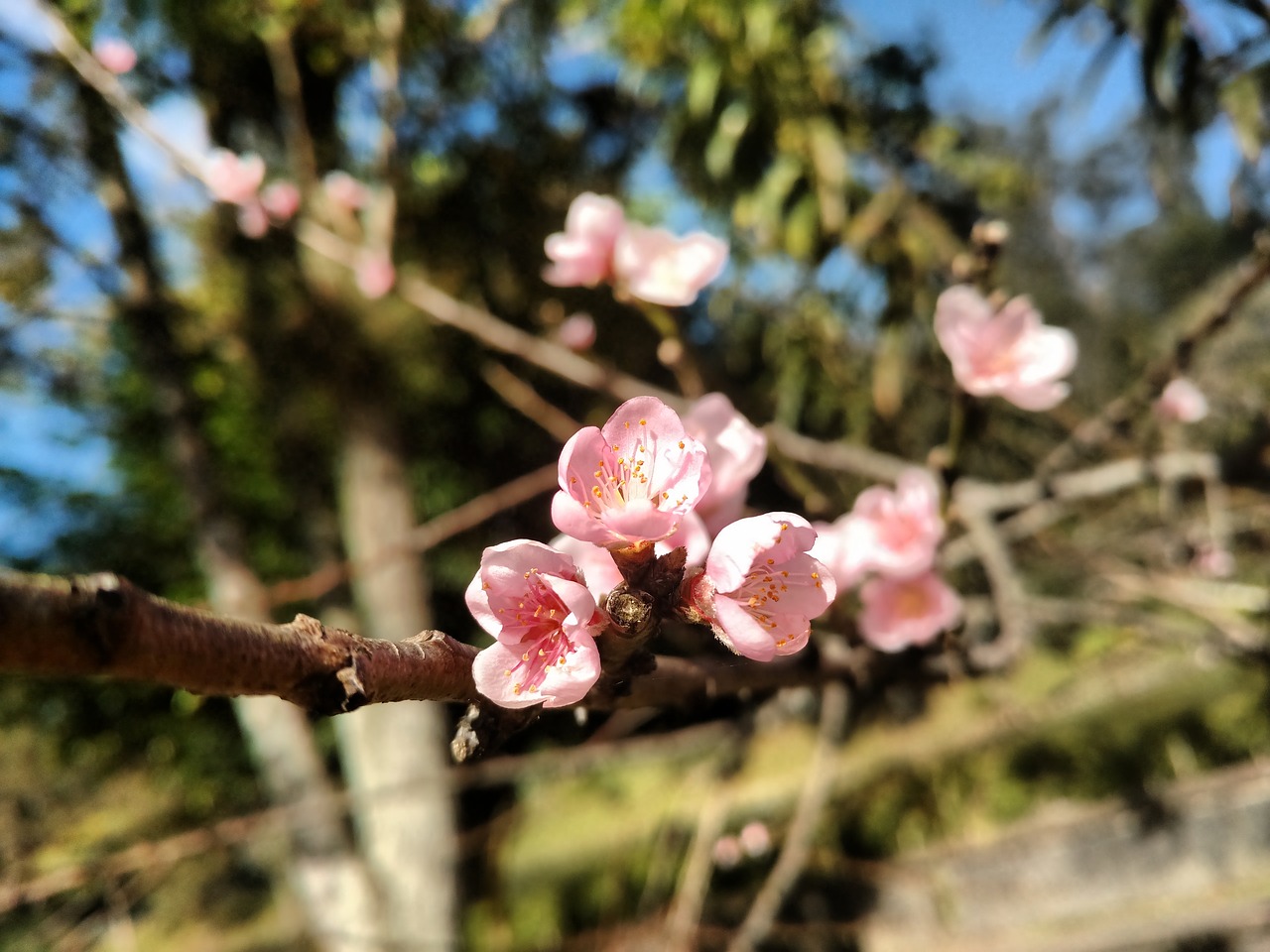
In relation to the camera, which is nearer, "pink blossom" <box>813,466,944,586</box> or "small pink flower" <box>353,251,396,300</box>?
"pink blossom" <box>813,466,944,586</box>

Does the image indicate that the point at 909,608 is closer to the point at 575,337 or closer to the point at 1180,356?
A: the point at 1180,356

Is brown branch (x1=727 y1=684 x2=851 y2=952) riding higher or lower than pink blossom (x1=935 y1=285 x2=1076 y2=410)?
lower

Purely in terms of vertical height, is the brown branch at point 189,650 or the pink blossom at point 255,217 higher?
the pink blossom at point 255,217

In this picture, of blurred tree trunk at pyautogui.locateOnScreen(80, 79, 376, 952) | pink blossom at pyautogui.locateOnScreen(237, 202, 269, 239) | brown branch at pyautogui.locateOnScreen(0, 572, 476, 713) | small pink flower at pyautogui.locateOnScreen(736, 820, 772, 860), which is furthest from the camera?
small pink flower at pyautogui.locateOnScreen(736, 820, 772, 860)

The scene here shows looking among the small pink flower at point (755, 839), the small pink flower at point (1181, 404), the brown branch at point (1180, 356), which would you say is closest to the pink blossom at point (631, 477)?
the brown branch at point (1180, 356)

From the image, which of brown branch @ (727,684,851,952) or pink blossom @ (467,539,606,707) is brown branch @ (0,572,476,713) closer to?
pink blossom @ (467,539,606,707)

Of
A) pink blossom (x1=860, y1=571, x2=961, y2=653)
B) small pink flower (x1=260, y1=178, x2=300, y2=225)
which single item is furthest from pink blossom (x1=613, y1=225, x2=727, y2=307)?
small pink flower (x1=260, y1=178, x2=300, y2=225)

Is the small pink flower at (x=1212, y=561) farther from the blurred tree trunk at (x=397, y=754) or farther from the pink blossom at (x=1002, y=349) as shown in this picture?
the blurred tree trunk at (x=397, y=754)
